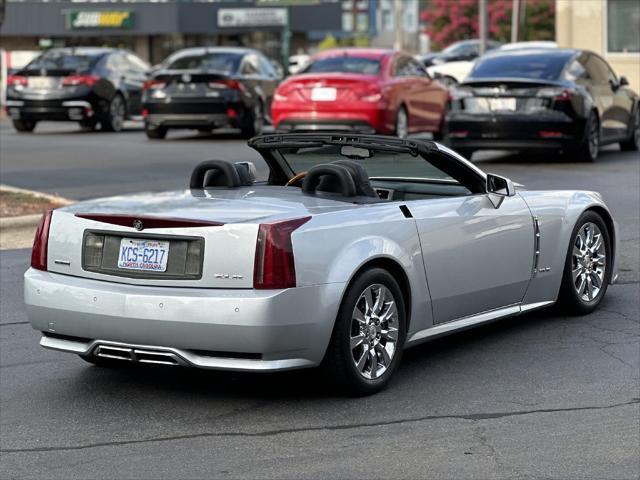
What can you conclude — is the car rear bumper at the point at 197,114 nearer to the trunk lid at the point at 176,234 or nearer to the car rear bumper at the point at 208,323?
the trunk lid at the point at 176,234

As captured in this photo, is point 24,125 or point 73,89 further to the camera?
point 24,125

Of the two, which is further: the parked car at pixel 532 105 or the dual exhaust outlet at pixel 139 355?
the parked car at pixel 532 105

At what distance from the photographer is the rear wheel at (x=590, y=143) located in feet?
60.1

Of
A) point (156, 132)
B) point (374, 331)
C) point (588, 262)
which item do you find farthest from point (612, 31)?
point (374, 331)

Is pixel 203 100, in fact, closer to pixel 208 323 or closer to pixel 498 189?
pixel 498 189

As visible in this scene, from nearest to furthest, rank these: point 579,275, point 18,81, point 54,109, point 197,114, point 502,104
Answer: point 579,275, point 502,104, point 197,114, point 54,109, point 18,81

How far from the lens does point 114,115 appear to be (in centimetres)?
2730

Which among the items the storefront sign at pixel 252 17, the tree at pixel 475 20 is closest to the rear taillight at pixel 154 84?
the storefront sign at pixel 252 17

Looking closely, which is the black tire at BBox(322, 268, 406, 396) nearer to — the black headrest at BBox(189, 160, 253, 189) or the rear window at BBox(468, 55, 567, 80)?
the black headrest at BBox(189, 160, 253, 189)

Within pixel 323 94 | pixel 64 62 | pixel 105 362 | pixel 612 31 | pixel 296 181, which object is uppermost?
pixel 612 31

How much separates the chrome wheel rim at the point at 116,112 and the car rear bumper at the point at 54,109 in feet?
2.32

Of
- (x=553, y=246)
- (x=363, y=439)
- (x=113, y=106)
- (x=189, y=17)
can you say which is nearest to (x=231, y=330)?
(x=363, y=439)

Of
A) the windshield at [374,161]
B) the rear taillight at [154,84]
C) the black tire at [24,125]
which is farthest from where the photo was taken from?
the black tire at [24,125]

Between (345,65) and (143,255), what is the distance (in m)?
15.9
